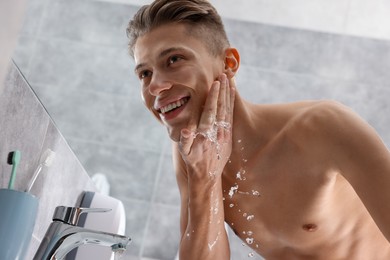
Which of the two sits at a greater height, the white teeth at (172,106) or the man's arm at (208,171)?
the white teeth at (172,106)

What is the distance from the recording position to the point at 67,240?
0.97m

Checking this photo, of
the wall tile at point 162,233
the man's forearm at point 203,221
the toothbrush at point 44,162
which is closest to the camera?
the toothbrush at point 44,162

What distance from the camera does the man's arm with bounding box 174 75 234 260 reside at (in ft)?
3.94

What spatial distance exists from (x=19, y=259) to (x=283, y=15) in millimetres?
1935

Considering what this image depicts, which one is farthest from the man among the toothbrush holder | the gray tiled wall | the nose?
the toothbrush holder

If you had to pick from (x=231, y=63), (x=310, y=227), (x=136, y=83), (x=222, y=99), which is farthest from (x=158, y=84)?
(x=136, y=83)

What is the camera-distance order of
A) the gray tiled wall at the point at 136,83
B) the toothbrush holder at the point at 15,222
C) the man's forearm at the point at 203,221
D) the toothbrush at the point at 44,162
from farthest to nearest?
the gray tiled wall at the point at 136,83
the man's forearm at the point at 203,221
the toothbrush at the point at 44,162
the toothbrush holder at the point at 15,222

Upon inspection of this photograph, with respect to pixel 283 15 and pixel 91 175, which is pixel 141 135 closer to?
pixel 91 175

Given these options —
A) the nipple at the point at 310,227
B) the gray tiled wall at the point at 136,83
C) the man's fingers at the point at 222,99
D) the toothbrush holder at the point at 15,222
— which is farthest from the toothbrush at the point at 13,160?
the nipple at the point at 310,227

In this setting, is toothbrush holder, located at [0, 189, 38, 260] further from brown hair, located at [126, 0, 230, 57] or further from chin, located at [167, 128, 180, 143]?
brown hair, located at [126, 0, 230, 57]

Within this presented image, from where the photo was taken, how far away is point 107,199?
1.58 meters

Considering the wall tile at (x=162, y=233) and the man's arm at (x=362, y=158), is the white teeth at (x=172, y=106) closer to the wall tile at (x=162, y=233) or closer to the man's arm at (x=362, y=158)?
the man's arm at (x=362, y=158)

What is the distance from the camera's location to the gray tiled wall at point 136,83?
54.5 inches

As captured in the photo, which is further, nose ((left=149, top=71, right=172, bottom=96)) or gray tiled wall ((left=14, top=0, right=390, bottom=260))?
gray tiled wall ((left=14, top=0, right=390, bottom=260))
